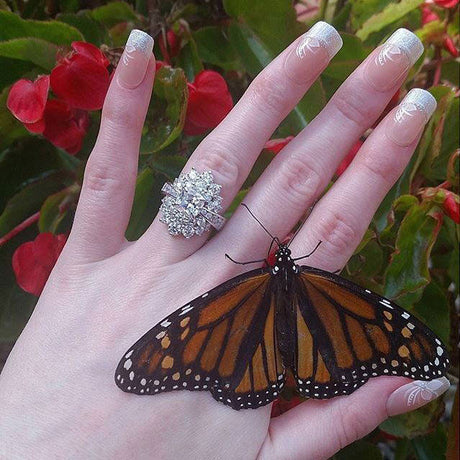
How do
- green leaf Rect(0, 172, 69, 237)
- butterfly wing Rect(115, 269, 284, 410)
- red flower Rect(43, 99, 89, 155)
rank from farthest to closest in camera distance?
green leaf Rect(0, 172, 69, 237) < red flower Rect(43, 99, 89, 155) < butterfly wing Rect(115, 269, 284, 410)

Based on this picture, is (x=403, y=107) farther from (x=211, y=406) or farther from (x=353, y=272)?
(x=211, y=406)

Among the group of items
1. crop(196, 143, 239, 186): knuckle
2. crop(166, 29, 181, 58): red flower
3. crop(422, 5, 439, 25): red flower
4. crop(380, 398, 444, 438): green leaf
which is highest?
crop(422, 5, 439, 25): red flower

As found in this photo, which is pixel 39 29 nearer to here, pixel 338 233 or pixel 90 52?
pixel 90 52

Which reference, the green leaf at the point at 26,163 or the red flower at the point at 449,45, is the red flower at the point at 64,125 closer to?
the green leaf at the point at 26,163

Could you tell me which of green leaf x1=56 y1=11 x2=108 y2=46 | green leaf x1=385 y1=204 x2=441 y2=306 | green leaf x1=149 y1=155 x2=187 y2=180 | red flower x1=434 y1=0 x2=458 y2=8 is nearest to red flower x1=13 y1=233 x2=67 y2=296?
green leaf x1=149 y1=155 x2=187 y2=180

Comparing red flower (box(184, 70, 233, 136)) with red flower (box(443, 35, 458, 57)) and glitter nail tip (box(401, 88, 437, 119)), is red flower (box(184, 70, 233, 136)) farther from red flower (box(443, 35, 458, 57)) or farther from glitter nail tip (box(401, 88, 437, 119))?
red flower (box(443, 35, 458, 57))

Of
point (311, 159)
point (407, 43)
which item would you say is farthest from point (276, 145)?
point (407, 43)

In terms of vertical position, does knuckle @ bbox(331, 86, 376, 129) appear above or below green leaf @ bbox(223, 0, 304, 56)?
below
